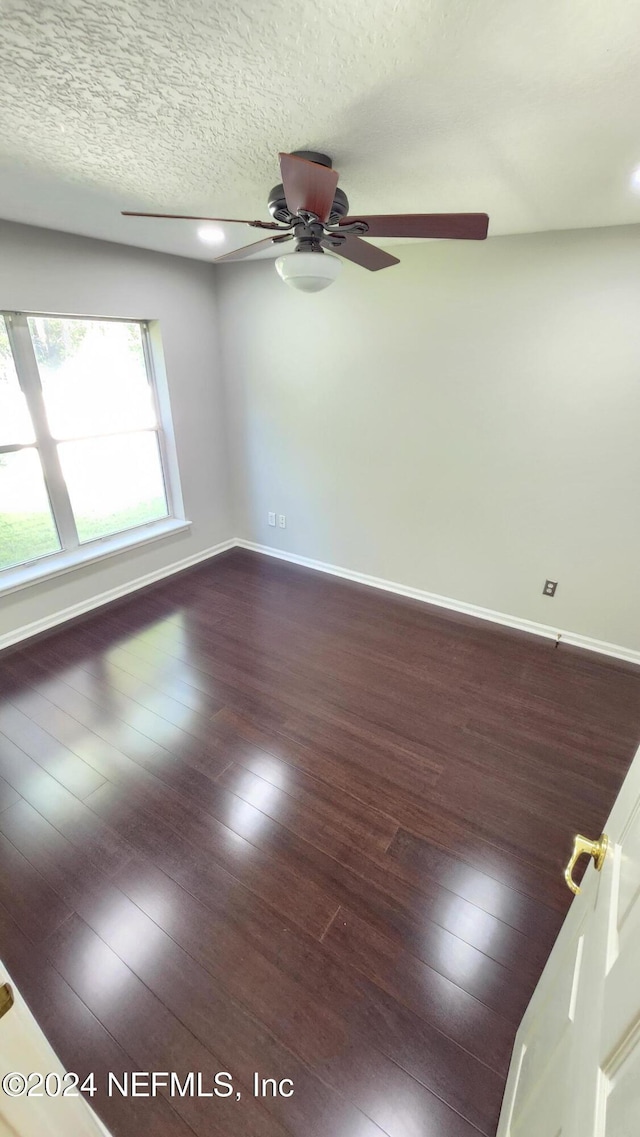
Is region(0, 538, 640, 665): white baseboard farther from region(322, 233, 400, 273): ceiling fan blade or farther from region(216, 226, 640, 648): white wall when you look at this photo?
region(322, 233, 400, 273): ceiling fan blade

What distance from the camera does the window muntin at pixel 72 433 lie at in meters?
2.81

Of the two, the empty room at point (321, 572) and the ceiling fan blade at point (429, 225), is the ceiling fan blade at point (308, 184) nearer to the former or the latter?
the empty room at point (321, 572)

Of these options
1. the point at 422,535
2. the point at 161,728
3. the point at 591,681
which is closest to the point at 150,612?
the point at 161,728

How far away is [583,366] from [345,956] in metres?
2.97

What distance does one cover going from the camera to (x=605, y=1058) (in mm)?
504

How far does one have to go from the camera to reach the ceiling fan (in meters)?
1.33

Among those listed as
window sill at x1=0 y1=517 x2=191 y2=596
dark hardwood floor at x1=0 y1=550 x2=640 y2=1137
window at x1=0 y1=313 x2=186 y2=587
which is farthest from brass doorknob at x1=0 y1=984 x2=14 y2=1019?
window at x1=0 y1=313 x2=186 y2=587

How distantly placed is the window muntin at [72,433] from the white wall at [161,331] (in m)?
0.19

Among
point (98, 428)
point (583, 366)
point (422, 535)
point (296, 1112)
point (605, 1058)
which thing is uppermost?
point (583, 366)

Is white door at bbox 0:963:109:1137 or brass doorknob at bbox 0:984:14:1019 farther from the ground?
brass doorknob at bbox 0:984:14:1019

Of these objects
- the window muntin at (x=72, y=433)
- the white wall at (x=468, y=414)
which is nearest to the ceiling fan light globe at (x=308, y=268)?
the white wall at (x=468, y=414)

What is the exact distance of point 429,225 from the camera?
151 centimetres

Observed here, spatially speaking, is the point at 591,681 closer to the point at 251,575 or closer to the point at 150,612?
the point at 251,575

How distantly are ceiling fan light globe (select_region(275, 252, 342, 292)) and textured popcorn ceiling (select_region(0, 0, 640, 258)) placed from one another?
1.04 ft
